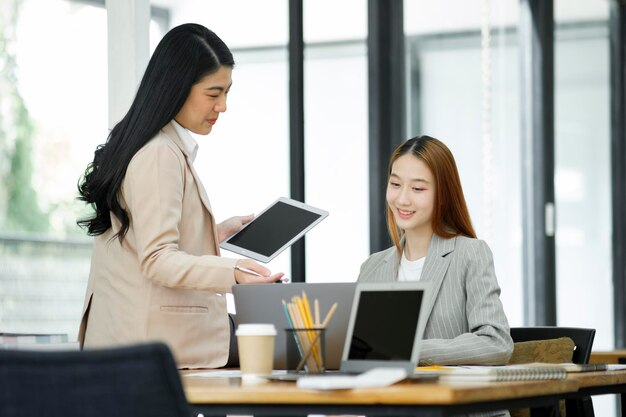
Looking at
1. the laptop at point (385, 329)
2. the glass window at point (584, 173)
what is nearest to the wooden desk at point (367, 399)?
the laptop at point (385, 329)

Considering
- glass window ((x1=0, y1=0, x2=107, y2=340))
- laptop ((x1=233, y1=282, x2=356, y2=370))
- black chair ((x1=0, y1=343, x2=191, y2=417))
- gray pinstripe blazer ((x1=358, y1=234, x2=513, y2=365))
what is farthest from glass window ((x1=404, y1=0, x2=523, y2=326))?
black chair ((x1=0, y1=343, x2=191, y2=417))

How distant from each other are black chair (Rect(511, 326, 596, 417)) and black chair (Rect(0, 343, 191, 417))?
69.0 inches

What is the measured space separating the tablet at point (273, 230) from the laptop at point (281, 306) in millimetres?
373

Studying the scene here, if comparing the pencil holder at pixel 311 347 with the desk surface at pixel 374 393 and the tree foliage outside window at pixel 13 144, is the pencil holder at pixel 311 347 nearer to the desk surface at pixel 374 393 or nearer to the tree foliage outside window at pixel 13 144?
the desk surface at pixel 374 393

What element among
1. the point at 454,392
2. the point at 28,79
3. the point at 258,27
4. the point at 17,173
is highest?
the point at 258,27

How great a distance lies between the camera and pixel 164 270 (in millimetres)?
2396

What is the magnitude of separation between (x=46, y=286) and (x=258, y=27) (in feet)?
4.86

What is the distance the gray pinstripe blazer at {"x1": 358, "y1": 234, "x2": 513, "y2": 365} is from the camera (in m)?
2.57

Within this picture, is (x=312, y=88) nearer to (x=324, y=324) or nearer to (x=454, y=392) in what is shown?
(x=324, y=324)

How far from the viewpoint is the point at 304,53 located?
450 centimetres

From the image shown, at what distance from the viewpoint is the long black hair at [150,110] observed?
8.25 feet

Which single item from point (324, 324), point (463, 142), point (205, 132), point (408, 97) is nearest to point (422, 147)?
point (205, 132)

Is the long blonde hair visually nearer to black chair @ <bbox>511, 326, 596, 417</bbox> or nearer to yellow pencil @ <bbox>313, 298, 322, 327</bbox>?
black chair @ <bbox>511, 326, 596, 417</bbox>

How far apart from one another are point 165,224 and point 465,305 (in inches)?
31.6
